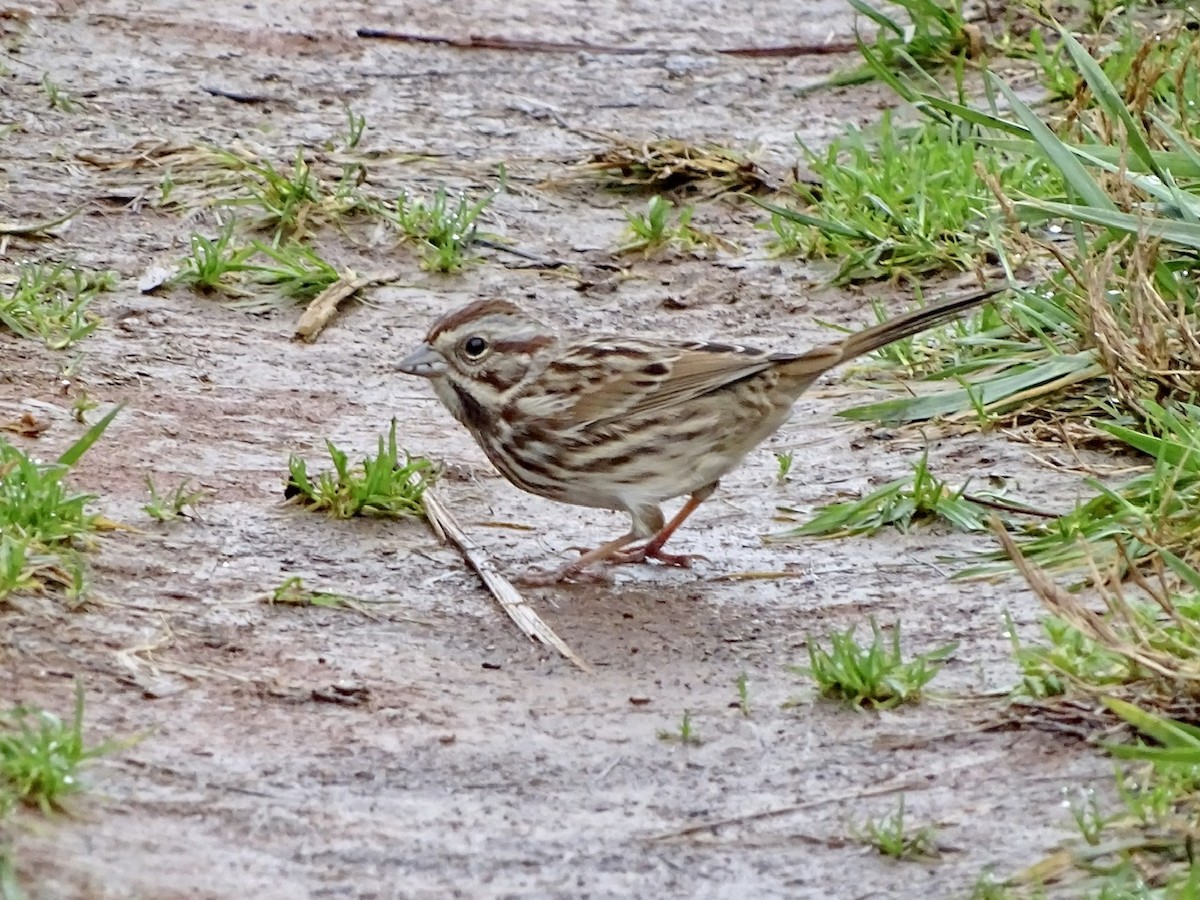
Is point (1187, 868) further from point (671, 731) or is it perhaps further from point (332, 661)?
point (332, 661)

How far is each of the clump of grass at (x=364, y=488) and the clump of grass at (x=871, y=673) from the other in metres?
1.89

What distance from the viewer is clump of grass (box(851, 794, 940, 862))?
13.9ft

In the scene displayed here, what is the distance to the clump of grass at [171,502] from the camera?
6125mm

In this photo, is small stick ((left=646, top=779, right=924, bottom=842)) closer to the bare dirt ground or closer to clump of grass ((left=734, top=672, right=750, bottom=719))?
the bare dirt ground

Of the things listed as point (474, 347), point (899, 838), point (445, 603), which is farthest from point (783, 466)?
point (899, 838)

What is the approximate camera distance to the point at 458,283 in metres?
8.86

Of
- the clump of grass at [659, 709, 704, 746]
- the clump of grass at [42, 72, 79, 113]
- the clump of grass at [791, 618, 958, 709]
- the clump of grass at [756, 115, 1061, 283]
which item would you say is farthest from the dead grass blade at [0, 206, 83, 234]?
the clump of grass at [791, 618, 958, 709]

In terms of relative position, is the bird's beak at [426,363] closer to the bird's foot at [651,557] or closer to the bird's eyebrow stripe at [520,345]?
the bird's eyebrow stripe at [520,345]

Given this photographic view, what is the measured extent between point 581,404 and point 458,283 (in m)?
2.63

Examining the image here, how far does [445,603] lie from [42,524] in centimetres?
127

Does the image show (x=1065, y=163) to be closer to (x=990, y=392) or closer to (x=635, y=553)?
(x=990, y=392)

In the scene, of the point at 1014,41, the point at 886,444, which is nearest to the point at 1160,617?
the point at 886,444

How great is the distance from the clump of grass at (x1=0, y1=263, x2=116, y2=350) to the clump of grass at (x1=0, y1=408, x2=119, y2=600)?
1.73 metres

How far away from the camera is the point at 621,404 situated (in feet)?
21.0
